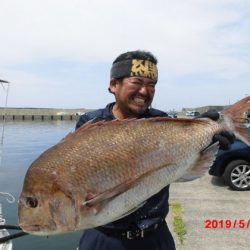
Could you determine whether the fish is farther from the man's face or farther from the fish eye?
the man's face

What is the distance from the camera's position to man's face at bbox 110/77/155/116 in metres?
3.29

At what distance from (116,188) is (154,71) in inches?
46.1

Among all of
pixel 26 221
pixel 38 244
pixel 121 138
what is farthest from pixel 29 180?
pixel 38 244

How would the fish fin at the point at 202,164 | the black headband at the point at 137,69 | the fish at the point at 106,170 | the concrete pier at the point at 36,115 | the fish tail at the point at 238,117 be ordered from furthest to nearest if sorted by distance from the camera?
the concrete pier at the point at 36,115 → the black headband at the point at 137,69 → the fish tail at the point at 238,117 → the fish fin at the point at 202,164 → the fish at the point at 106,170

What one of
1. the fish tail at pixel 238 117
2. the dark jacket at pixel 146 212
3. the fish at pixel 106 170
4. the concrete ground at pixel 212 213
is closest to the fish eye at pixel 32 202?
the fish at pixel 106 170

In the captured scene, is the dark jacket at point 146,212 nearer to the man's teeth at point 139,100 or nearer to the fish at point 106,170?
the man's teeth at point 139,100

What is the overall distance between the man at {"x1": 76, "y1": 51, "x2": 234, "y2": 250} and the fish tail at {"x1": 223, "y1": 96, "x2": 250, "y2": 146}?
103 millimetres

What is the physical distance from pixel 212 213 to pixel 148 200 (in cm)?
603

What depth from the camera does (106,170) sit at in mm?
2531

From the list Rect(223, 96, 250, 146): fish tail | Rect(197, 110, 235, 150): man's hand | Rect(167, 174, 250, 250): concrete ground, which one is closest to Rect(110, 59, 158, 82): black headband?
Rect(197, 110, 235, 150): man's hand

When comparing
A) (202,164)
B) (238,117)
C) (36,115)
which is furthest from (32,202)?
(36,115)

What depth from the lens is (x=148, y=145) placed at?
107 inches

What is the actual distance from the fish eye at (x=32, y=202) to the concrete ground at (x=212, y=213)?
5.00 meters

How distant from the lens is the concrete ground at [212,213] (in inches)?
285
